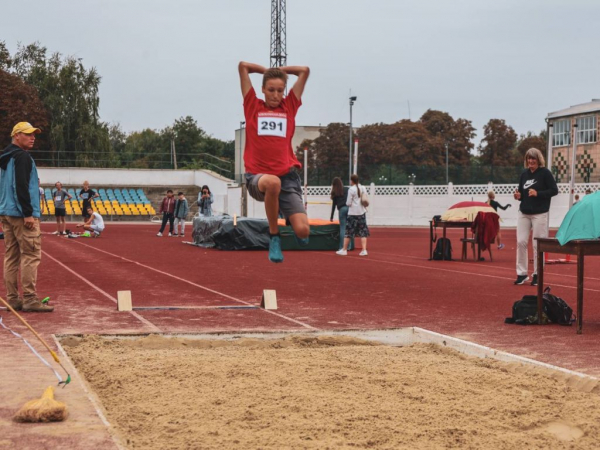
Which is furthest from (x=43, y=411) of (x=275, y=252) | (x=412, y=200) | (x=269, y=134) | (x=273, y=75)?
(x=412, y=200)

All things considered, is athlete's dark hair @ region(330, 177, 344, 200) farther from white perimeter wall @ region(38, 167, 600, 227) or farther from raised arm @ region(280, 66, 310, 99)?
white perimeter wall @ region(38, 167, 600, 227)

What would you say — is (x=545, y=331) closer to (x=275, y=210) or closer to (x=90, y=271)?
(x=275, y=210)

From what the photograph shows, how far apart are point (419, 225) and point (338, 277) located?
34538mm

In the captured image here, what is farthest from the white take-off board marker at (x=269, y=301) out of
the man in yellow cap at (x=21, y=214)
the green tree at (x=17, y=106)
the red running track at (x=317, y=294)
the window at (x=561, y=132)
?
the window at (x=561, y=132)

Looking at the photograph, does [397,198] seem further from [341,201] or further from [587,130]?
[341,201]

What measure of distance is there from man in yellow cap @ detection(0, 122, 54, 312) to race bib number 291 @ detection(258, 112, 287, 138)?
2.86 meters

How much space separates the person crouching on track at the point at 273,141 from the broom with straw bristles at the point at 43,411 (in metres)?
3.45

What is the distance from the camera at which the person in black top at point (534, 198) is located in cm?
1133

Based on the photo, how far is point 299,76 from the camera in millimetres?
7520

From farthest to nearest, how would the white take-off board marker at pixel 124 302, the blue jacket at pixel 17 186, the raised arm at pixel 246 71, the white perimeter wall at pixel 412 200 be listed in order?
1. the white perimeter wall at pixel 412 200
2. the white take-off board marker at pixel 124 302
3. the blue jacket at pixel 17 186
4. the raised arm at pixel 246 71

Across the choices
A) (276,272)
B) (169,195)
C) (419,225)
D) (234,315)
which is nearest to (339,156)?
(419,225)

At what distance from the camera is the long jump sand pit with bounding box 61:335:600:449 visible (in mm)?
3971

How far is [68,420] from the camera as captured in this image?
4.13 metres

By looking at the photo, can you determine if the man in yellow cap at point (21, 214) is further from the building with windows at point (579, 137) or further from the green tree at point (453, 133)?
the green tree at point (453, 133)
